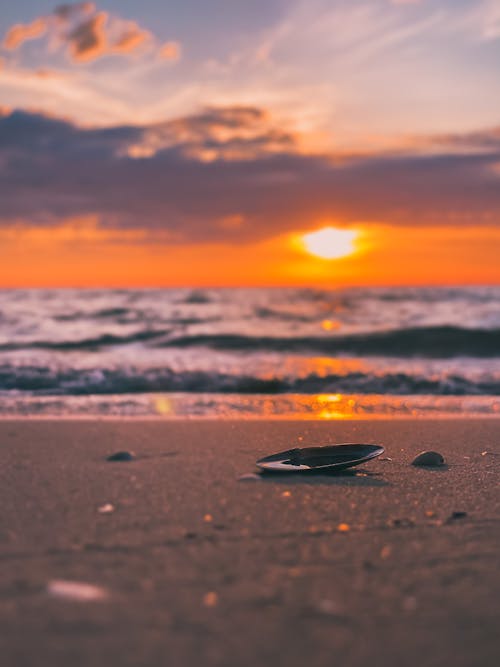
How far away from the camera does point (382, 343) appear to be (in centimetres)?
2239

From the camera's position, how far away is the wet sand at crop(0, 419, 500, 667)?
6.99ft

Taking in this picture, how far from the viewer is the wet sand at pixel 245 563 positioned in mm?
2131

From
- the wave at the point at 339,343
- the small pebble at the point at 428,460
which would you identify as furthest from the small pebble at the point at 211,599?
the wave at the point at 339,343

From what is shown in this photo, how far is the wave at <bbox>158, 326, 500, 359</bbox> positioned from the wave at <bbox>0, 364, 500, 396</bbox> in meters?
8.00

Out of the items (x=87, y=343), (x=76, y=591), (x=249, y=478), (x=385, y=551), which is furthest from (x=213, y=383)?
(x=87, y=343)

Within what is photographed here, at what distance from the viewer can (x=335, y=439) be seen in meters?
6.09

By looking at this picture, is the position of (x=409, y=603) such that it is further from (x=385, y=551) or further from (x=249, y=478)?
(x=249, y=478)

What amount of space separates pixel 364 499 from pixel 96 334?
69.1ft

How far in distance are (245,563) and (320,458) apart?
1802 millimetres

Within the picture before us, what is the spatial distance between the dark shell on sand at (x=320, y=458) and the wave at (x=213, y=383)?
5993 millimetres

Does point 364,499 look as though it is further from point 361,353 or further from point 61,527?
point 361,353

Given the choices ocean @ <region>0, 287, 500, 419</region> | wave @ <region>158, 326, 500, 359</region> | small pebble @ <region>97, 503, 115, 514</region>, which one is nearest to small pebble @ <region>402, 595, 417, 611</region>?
small pebble @ <region>97, 503, 115, 514</region>

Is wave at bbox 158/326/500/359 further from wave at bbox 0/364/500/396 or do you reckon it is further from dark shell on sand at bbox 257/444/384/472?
dark shell on sand at bbox 257/444/384/472

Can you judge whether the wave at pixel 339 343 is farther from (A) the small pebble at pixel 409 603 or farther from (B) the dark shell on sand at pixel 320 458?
(A) the small pebble at pixel 409 603
